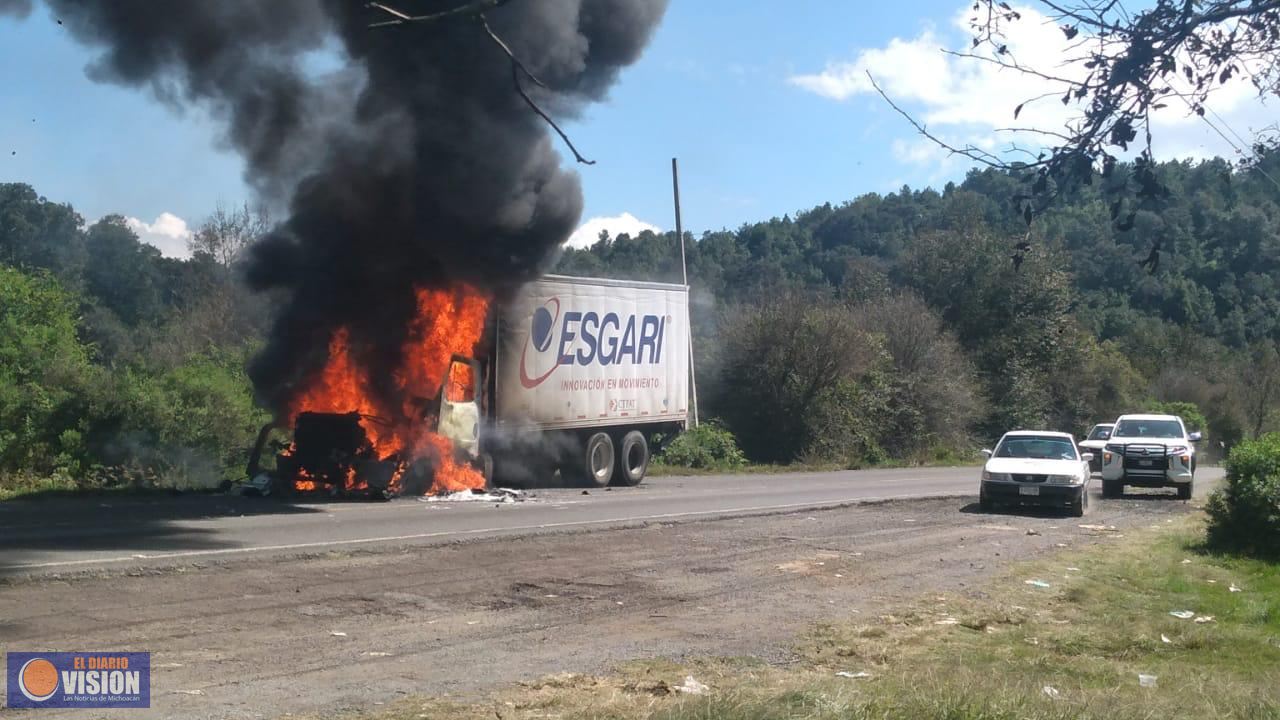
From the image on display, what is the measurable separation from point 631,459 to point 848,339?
1559cm

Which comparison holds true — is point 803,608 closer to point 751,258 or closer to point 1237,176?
point 1237,176

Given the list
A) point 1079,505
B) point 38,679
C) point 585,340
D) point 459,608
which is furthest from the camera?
point 585,340

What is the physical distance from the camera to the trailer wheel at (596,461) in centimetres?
2061

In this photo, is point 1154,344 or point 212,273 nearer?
point 212,273

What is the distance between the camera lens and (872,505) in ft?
58.9

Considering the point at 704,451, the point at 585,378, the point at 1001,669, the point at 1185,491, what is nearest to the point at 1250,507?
the point at 1185,491

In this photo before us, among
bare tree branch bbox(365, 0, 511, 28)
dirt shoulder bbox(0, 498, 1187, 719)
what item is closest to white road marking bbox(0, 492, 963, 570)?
dirt shoulder bbox(0, 498, 1187, 719)

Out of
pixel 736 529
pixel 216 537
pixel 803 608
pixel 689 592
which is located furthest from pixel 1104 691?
pixel 216 537

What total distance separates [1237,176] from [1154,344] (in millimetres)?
61659

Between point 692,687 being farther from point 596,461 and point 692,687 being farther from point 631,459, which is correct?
point 631,459

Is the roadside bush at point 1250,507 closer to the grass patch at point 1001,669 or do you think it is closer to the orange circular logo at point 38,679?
the grass patch at point 1001,669

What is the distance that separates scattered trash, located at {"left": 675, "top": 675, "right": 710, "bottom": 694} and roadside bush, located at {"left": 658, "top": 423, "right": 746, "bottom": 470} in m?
22.8

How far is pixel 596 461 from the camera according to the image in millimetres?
20969

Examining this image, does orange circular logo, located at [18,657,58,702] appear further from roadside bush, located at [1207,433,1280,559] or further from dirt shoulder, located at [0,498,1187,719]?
roadside bush, located at [1207,433,1280,559]
